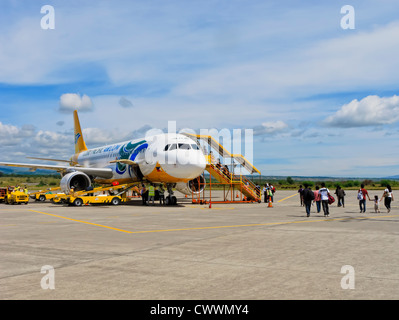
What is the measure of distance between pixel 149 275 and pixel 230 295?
199 cm

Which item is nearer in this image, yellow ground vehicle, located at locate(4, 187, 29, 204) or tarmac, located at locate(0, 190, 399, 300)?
tarmac, located at locate(0, 190, 399, 300)

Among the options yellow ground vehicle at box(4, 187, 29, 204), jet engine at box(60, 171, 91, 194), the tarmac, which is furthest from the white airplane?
the tarmac

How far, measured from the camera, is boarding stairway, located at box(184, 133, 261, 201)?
32.6 meters

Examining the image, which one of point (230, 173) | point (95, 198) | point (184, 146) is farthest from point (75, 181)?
point (230, 173)

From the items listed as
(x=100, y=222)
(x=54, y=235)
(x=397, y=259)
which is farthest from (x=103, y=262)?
(x=100, y=222)

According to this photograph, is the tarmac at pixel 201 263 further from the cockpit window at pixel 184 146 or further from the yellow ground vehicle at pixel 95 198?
the yellow ground vehicle at pixel 95 198

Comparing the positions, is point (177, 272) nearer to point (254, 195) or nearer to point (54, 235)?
point (54, 235)

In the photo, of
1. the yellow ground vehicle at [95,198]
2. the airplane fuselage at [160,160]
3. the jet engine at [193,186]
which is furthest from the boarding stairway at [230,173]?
the yellow ground vehicle at [95,198]

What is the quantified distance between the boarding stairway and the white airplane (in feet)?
5.17

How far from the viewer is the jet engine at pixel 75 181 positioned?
3216cm

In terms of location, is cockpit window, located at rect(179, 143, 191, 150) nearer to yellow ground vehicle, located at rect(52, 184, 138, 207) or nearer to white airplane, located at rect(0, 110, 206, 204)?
white airplane, located at rect(0, 110, 206, 204)

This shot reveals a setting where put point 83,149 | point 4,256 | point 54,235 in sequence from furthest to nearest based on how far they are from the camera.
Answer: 1. point 83,149
2. point 54,235
3. point 4,256

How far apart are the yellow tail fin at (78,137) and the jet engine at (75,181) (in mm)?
12414

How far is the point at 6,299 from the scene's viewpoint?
629 cm
